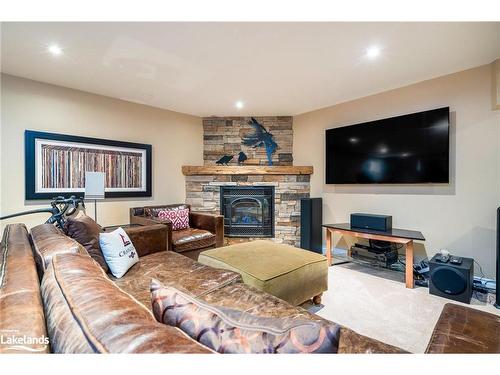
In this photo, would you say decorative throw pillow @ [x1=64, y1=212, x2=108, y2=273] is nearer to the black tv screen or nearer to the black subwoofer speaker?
the black subwoofer speaker

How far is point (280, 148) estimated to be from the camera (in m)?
4.24

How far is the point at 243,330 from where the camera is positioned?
620 millimetres

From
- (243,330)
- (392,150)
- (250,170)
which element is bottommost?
(243,330)

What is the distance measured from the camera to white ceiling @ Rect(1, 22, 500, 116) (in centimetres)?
182

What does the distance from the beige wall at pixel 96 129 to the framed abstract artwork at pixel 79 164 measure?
9 centimetres

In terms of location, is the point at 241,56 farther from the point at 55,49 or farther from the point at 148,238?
the point at 148,238

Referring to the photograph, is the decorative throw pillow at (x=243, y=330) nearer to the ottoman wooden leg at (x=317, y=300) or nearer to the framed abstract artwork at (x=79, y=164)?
the ottoman wooden leg at (x=317, y=300)

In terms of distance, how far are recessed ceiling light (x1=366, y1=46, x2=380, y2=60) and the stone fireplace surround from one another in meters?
1.94

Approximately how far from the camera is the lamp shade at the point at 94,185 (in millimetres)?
2660

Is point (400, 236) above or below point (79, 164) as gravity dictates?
below

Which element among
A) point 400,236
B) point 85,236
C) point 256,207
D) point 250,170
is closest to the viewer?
point 85,236

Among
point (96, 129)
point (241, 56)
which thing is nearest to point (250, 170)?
point (241, 56)

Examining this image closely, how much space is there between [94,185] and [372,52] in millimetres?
3122

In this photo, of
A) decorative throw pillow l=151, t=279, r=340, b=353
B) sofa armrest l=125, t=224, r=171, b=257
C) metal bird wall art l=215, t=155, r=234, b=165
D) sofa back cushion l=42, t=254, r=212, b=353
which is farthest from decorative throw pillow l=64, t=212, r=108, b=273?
metal bird wall art l=215, t=155, r=234, b=165
